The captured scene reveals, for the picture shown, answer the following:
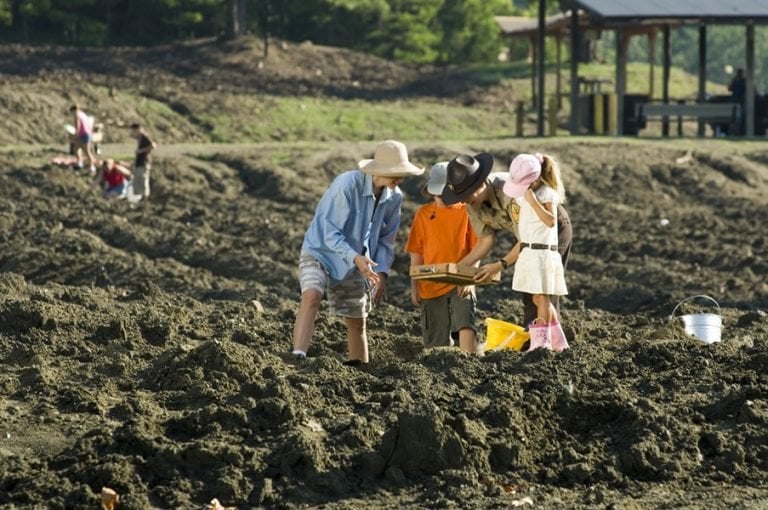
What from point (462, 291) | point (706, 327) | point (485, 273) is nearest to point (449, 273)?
point (485, 273)

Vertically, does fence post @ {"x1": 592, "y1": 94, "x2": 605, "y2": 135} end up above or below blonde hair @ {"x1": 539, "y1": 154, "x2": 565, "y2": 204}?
below

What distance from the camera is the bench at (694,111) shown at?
98.7 ft

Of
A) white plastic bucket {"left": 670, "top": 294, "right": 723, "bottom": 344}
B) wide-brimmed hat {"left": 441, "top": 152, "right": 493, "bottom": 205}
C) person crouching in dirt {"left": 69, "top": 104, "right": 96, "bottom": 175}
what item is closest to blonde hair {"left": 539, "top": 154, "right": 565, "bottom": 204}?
wide-brimmed hat {"left": 441, "top": 152, "right": 493, "bottom": 205}

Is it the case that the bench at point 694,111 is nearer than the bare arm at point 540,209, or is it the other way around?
the bare arm at point 540,209

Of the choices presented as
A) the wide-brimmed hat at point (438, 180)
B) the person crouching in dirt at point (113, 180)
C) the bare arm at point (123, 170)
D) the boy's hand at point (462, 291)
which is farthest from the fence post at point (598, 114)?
the wide-brimmed hat at point (438, 180)

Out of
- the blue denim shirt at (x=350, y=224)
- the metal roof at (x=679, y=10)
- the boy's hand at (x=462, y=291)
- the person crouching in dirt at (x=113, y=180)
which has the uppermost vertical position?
the metal roof at (x=679, y=10)

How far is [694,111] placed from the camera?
3016 centimetres

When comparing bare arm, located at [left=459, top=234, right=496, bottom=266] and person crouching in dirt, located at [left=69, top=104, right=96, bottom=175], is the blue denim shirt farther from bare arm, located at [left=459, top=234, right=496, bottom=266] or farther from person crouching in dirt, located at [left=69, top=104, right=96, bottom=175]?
person crouching in dirt, located at [left=69, top=104, right=96, bottom=175]

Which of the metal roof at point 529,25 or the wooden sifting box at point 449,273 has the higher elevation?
the metal roof at point 529,25

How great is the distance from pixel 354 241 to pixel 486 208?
33.2 inches

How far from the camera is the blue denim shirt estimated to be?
1015cm

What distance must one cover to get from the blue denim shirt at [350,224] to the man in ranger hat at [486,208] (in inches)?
16.4

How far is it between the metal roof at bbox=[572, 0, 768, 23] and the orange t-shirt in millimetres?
18982

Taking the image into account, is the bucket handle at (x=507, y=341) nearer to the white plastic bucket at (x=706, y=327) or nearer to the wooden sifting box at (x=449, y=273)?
the wooden sifting box at (x=449, y=273)
